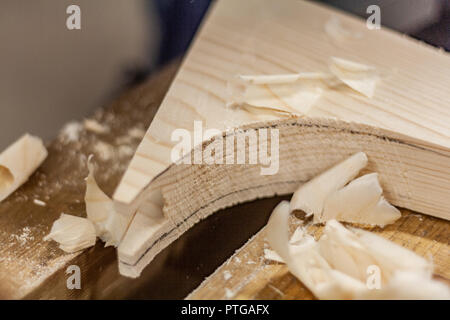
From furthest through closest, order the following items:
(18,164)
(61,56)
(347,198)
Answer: (61,56) → (18,164) → (347,198)

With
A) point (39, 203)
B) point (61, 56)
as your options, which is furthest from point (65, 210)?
point (61, 56)

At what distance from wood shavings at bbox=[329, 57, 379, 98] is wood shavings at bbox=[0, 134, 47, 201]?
2.00 feet

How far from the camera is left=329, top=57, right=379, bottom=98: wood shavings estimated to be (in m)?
1.02

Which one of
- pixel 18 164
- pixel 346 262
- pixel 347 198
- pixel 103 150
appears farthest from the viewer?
pixel 103 150

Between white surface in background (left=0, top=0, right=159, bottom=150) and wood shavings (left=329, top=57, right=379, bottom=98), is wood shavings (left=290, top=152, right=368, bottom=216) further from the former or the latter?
white surface in background (left=0, top=0, right=159, bottom=150)

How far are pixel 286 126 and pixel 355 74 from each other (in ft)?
0.69

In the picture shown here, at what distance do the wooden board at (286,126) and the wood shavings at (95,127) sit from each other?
0.88ft

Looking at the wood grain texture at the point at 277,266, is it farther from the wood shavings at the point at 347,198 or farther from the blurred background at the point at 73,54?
the blurred background at the point at 73,54

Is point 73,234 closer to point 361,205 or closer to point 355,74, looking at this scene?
point 361,205

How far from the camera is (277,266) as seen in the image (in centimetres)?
85
